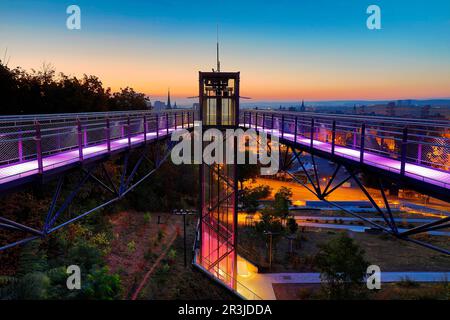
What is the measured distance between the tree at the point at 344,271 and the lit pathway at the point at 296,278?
241 cm

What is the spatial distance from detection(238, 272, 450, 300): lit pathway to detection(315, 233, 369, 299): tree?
2.41 metres

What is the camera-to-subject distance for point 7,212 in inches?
493

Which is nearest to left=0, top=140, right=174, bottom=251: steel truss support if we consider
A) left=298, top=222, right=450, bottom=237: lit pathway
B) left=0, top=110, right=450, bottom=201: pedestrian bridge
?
left=0, top=110, right=450, bottom=201: pedestrian bridge

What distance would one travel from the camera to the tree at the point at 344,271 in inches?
578

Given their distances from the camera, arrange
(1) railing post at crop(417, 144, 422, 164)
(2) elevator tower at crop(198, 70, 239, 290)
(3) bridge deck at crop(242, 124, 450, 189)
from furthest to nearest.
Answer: (2) elevator tower at crop(198, 70, 239, 290), (1) railing post at crop(417, 144, 422, 164), (3) bridge deck at crop(242, 124, 450, 189)

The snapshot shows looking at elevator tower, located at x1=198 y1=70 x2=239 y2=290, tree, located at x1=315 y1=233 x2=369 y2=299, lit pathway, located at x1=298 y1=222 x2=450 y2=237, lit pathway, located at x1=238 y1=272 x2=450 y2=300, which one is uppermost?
elevator tower, located at x1=198 y1=70 x2=239 y2=290

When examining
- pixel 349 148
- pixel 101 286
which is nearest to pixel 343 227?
pixel 349 148

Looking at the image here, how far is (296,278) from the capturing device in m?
17.7

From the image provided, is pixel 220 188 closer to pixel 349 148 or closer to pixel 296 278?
pixel 349 148

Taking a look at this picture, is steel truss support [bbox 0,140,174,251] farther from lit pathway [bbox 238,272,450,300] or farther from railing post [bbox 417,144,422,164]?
lit pathway [bbox 238,272,450,300]

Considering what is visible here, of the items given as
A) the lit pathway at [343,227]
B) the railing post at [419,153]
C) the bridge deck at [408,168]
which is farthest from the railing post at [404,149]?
the lit pathway at [343,227]

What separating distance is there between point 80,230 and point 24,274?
4822 mm

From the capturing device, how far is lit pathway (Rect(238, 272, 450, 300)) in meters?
16.2

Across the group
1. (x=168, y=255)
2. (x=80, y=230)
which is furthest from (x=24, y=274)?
(x=168, y=255)
